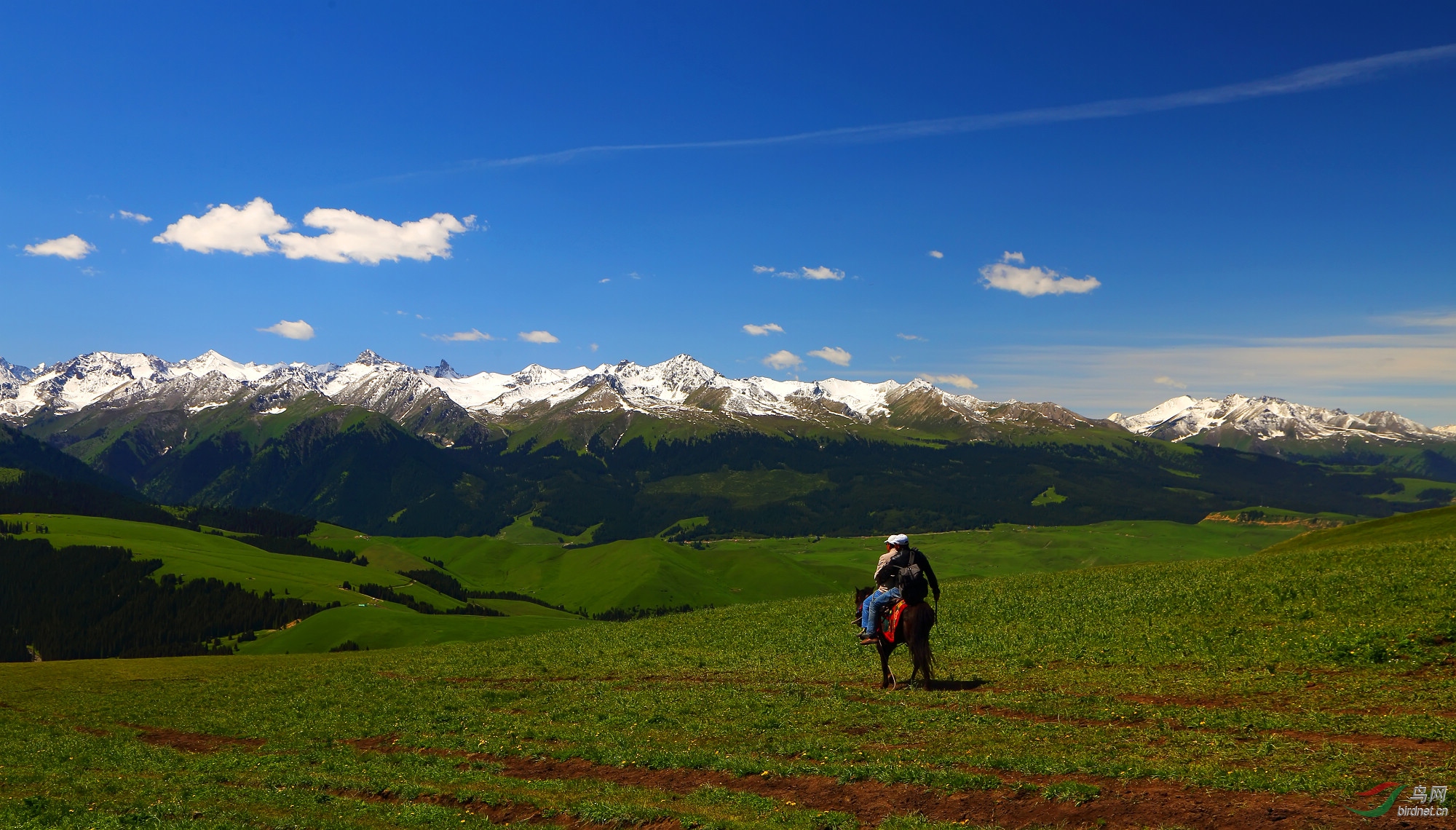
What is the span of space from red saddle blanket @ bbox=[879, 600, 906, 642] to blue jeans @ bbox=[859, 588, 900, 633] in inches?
7.5

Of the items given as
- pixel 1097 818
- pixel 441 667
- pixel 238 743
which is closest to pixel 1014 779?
pixel 1097 818

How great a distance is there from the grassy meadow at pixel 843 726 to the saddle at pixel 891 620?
1891mm

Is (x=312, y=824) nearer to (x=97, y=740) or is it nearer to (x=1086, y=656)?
(x=97, y=740)

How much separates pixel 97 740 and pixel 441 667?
17.2 metres

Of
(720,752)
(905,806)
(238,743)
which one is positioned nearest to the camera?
(905,806)

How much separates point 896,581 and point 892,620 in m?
1.28

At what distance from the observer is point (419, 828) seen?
15766 millimetres

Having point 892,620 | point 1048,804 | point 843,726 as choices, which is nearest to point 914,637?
point 892,620

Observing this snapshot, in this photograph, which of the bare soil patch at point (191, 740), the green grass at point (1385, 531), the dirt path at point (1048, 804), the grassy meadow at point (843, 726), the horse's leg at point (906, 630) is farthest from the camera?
the green grass at point (1385, 531)

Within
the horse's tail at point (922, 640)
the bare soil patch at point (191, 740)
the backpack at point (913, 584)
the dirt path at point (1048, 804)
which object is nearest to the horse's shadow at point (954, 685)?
the horse's tail at point (922, 640)

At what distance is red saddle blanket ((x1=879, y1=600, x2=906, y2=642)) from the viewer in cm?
2556

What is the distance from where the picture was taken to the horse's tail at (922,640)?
82.5ft

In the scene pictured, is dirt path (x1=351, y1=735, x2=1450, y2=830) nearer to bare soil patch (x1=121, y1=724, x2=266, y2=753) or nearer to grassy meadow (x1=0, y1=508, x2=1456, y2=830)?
grassy meadow (x1=0, y1=508, x2=1456, y2=830)

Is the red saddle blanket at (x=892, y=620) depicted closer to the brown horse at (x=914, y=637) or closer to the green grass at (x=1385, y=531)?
the brown horse at (x=914, y=637)
